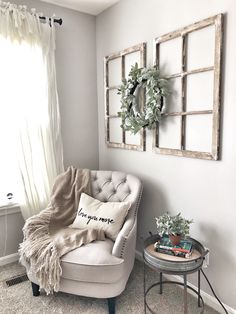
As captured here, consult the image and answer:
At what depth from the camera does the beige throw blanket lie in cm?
175

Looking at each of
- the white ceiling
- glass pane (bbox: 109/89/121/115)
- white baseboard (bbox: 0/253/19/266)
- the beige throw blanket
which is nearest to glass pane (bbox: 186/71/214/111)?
glass pane (bbox: 109/89/121/115)

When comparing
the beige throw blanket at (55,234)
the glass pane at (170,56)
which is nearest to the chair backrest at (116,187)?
the beige throw blanket at (55,234)

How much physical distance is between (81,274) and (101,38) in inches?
92.1

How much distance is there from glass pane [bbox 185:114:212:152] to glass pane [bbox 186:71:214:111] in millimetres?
75

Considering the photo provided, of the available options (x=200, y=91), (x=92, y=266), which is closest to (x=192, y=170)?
(x=200, y=91)

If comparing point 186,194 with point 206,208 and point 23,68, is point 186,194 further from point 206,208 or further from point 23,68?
point 23,68

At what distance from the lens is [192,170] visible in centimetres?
194

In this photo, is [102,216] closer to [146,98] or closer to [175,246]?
[175,246]

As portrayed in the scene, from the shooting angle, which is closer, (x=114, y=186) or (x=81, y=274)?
(x=81, y=274)

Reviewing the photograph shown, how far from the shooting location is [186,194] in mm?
2012

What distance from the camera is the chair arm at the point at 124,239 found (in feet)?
5.79

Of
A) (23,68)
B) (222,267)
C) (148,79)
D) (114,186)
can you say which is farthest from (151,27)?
(222,267)

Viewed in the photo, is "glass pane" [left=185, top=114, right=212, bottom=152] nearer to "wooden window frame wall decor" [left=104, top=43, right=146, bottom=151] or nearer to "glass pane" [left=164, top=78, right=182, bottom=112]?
"glass pane" [left=164, top=78, right=182, bottom=112]

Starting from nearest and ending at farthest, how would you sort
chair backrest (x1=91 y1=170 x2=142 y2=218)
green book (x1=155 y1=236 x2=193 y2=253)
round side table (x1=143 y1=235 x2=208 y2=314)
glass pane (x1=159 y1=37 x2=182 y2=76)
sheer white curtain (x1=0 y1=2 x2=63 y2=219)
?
round side table (x1=143 y1=235 x2=208 y2=314), green book (x1=155 y1=236 x2=193 y2=253), glass pane (x1=159 y1=37 x2=182 y2=76), chair backrest (x1=91 y1=170 x2=142 y2=218), sheer white curtain (x1=0 y1=2 x2=63 y2=219)
